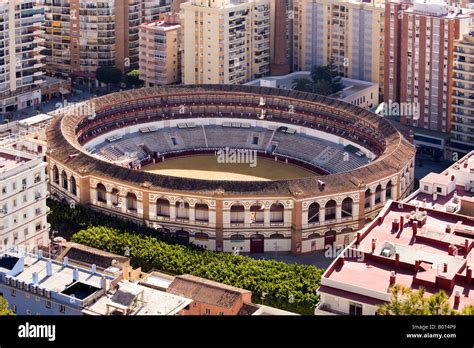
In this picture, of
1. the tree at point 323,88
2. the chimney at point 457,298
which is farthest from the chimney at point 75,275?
the tree at point 323,88

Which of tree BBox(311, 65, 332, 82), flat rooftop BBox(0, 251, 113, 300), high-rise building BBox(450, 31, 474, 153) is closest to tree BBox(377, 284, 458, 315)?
flat rooftop BBox(0, 251, 113, 300)

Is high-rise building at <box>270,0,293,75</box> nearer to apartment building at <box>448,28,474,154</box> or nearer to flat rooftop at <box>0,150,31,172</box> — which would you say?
apartment building at <box>448,28,474,154</box>

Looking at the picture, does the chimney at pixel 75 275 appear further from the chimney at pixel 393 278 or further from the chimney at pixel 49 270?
the chimney at pixel 393 278

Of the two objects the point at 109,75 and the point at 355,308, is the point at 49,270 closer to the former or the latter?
→ the point at 355,308

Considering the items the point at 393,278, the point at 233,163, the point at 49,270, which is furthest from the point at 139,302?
the point at 233,163

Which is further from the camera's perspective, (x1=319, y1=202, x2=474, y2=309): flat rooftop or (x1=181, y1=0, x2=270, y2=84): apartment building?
(x1=181, y1=0, x2=270, y2=84): apartment building

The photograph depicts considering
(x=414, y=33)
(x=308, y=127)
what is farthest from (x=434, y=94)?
(x=308, y=127)
